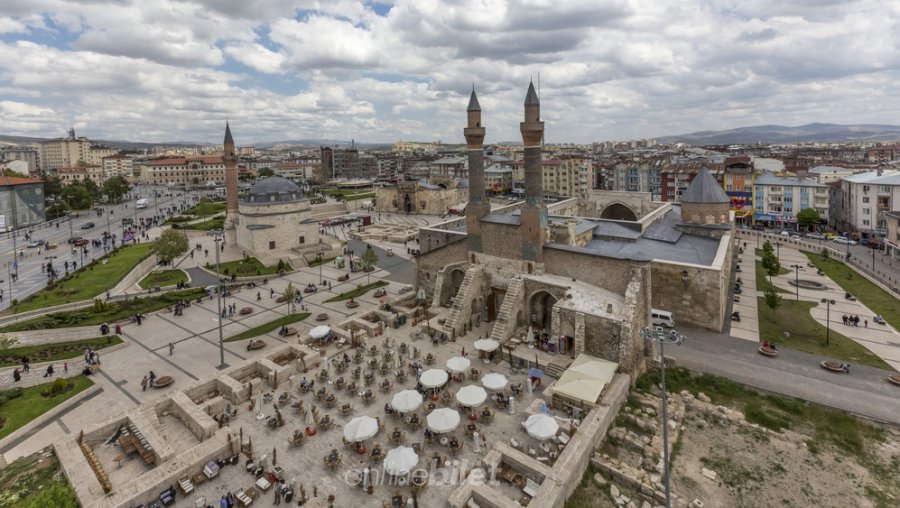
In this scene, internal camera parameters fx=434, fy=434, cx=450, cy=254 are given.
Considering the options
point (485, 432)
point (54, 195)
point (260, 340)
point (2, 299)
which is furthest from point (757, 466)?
point (54, 195)

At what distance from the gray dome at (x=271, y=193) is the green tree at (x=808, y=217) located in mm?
76324

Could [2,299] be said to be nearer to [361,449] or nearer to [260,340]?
[260,340]

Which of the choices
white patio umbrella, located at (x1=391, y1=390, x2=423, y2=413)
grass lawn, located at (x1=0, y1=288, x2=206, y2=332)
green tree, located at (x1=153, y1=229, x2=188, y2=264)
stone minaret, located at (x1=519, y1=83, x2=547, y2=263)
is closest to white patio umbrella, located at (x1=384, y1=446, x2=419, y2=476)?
white patio umbrella, located at (x1=391, y1=390, x2=423, y2=413)

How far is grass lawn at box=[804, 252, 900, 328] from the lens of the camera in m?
34.6

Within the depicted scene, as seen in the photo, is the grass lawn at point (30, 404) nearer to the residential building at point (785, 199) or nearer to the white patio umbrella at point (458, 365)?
the white patio umbrella at point (458, 365)

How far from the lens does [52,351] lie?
28.8m

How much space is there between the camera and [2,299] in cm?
3884

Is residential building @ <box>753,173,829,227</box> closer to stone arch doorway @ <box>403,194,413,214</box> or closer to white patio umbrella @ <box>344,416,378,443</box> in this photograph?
stone arch doorway @ <box>403,194,413,214</box>

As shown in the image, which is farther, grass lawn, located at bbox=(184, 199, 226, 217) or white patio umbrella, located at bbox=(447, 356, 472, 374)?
grass lawn, located at bbox=(184, 199, 226, 217)

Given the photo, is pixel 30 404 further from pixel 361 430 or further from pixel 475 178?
pixel 475 178

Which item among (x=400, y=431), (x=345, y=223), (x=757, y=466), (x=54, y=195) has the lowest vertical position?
(x=757, y=466)

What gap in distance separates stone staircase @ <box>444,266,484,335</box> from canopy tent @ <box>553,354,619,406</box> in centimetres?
891

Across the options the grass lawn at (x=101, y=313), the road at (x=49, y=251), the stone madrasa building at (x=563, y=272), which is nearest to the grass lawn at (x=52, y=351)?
the grass lawn at (x=101, y=313)

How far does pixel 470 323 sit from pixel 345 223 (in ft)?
193
